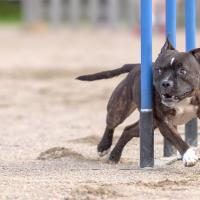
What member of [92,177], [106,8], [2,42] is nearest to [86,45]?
[2,42]

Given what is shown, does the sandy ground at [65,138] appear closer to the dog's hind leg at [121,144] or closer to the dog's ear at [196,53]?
the dog's hind leg at [121,144]

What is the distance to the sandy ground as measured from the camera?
22.1ft

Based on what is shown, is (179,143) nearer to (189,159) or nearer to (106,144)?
(189,159)

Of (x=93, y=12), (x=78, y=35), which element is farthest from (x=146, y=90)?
Answer: (x=93, y=12)

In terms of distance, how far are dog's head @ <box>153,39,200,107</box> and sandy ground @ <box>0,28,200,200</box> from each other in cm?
64

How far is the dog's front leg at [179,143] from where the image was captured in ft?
23.9

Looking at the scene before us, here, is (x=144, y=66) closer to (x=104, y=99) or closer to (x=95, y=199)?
(x=95, y=199)

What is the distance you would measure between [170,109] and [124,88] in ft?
2.17

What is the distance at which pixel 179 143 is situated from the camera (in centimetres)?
745

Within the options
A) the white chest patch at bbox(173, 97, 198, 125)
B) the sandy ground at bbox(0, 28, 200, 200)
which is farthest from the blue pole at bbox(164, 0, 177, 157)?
the white chest patch at bbox(173, 97, 198, 125)

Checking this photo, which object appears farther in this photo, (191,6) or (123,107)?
(191,6)

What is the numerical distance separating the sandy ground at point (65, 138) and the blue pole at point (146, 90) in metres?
0.16

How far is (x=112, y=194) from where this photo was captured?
6.55 meters

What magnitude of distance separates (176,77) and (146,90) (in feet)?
1.16
